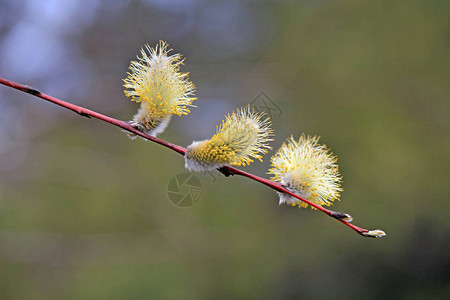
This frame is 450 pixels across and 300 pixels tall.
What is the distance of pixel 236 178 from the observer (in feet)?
19.5

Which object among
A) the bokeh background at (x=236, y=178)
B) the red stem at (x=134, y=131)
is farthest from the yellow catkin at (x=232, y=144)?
the bokeh background at (x=236, y=178)

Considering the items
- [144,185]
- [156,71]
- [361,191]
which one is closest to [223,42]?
[144,185]

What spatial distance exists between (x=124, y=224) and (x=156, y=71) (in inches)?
196

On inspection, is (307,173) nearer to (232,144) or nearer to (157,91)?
(232,144)

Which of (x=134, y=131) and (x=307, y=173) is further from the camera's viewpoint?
(x=307, y=173)

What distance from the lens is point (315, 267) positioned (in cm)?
539

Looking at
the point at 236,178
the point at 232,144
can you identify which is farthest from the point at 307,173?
the point at 236,178

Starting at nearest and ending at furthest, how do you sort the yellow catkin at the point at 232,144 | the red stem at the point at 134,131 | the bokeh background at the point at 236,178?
the red stem at the point at 134,131, the yellow catkin at the point at 232,144, the bokeh background at the point at 236,178

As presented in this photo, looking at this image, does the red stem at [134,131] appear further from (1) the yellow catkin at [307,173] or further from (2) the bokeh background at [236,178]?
(2) the bokeh background at [236,178]

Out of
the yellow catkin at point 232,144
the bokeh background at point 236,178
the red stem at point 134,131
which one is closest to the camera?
the red stem at point 134,131

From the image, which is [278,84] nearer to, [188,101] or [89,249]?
[89,249]

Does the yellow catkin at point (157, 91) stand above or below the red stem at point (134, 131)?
above

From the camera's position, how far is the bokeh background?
5137 mm

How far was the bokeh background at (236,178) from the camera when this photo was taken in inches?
202
